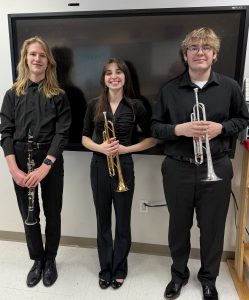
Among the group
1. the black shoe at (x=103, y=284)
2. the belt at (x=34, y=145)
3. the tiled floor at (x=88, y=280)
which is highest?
the belt at (x=34, y=145)

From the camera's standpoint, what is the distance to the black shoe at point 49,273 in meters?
2.05

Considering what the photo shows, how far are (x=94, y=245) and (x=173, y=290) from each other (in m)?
0.85

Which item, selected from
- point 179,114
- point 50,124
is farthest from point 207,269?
point 50,124

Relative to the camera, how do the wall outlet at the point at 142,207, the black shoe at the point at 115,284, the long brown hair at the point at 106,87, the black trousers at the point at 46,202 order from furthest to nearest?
the wall outlet at the point at 142,207
the black shoe at the point at 115,284
the black trousers at the point at 46,202
the long brown hair at the point at 106,87

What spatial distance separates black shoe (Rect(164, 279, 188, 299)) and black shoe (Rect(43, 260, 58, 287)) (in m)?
0.82

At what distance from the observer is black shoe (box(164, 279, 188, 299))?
1923mm

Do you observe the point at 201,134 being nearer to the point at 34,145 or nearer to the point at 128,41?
the point at 128,41

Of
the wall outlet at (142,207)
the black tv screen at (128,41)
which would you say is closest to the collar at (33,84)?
the black tv screen at (128,41)

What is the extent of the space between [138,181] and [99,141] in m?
0.59

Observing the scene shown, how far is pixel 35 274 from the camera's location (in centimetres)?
209

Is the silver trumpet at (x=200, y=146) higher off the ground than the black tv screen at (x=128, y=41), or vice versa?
the black tv screen at (x=128, y=41)

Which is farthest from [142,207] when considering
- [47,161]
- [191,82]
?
[191,82]

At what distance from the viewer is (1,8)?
2.16 metres

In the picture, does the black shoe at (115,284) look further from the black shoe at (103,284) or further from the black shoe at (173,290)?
the black shoe at (173,290)
